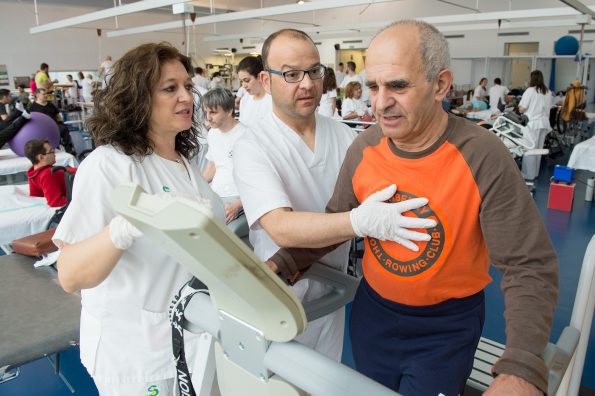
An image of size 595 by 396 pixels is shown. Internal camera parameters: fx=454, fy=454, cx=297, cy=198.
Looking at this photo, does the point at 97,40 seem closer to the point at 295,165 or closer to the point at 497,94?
the point at 497,94

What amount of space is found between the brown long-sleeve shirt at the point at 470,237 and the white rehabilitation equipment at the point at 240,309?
0.39 meters

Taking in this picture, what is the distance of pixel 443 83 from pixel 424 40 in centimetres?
12

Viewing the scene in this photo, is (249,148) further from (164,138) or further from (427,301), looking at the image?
(427,301)

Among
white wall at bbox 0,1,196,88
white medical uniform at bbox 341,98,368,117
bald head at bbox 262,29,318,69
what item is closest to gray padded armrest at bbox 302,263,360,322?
bald head at bbox 262,29,318,69

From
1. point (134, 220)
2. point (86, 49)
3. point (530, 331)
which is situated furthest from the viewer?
point (86, 49)

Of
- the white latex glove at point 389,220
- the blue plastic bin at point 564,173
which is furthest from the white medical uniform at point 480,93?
the white latex glove at point 389,220

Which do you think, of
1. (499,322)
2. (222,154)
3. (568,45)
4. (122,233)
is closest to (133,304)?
(122,233)

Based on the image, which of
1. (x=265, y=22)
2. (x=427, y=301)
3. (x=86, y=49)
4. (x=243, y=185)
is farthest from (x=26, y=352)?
(x=265, y=22)

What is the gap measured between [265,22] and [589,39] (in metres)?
11.3

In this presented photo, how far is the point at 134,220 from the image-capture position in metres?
0.53

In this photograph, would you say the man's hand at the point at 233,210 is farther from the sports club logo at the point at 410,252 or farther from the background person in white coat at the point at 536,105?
the background person in white coat at the point at 536,105

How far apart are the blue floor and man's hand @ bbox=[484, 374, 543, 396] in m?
1.86

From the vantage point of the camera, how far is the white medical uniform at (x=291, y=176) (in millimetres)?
1308

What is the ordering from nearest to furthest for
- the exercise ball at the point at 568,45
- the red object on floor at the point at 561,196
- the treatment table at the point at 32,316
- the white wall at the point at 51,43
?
1. the treatment table at the point at 32,316
2. the red object on floor at the point at 561,196
3. the exercise ball at the point at 568,45
4. the white wall at the point at 51,43
